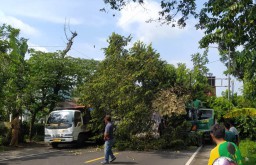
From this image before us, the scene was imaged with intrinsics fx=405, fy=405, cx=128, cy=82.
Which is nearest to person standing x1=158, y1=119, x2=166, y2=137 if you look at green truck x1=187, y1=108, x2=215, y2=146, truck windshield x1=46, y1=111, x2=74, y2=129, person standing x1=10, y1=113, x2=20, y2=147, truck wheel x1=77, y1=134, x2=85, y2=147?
green truck x1=187, y1=108, x2=215, y2=146

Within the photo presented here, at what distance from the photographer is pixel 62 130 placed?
856 inches

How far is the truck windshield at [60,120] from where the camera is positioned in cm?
2197

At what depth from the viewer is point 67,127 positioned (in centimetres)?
2181

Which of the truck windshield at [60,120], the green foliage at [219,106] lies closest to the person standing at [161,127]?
the truck windshield at [60,120]

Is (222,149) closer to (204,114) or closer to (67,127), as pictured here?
(67,127)

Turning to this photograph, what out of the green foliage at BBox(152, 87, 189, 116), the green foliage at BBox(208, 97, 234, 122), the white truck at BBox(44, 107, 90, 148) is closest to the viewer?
the green foliage at BBox(152, 87, 189, 116)

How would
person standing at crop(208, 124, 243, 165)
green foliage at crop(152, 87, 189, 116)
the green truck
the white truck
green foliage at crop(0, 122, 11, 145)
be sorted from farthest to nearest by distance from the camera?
the green truck
green foliage at crop(0, 122, 11, 145)
the white truck
green foliage at crop(152, 87, 189, 116)
person standing at crop(208, 124, 243, 165)

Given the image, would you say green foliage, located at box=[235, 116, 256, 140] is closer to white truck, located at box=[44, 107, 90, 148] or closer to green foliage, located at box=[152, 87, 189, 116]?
green foliage, located at box=[152, 87, 189, 116]

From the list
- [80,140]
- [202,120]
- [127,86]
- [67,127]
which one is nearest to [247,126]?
[202,120]

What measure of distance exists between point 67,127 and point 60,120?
0.78m

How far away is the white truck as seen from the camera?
2169 centimetres

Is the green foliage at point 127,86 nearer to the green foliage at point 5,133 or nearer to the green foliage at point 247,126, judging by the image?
the green foliage at point 5,133

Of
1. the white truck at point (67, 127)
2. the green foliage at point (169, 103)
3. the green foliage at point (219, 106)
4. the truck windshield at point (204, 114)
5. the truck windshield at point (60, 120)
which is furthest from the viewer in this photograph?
the green foliage at point (219, 106)

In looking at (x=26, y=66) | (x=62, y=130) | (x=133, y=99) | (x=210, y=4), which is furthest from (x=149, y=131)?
(x=210, y=4)
